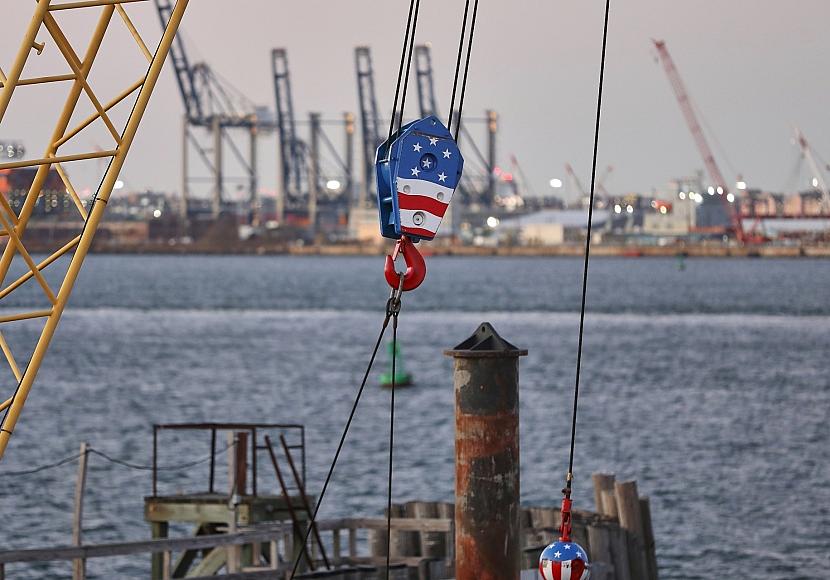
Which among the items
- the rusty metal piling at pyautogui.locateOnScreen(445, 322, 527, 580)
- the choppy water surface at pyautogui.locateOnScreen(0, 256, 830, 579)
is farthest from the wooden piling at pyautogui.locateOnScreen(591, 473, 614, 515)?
the rusty metal piling at pyautogui.locateOnScreen(445, 322, 527, 580)

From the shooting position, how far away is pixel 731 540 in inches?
1137

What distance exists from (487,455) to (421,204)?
1.51 metres

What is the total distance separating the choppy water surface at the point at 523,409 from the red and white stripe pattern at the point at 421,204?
673 inches

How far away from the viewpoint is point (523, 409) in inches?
1986

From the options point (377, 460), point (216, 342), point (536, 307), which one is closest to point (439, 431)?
point (377, 460)

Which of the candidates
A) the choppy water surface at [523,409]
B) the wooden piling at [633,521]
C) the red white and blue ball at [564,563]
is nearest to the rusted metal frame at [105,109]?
the red white and blue ball at [564,563]

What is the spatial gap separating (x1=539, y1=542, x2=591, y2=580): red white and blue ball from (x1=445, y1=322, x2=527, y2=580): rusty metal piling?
0.22 m

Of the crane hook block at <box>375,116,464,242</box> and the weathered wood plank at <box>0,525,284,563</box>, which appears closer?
the crane hook block at <box>375,116,464,242</box>

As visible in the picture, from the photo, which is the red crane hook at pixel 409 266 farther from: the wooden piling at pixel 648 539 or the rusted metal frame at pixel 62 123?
the wooden piling at pixel 648 539

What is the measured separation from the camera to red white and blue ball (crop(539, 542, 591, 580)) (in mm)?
9719

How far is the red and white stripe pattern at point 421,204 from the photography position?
941 cm

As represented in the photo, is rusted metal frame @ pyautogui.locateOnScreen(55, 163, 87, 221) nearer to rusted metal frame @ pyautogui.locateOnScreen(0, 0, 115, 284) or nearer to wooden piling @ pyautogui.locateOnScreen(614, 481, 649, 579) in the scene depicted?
rusted metal frame @ pyautogui.locateOnScreen(0, 0, 115, 284)

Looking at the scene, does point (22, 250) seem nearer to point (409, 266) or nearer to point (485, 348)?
point (409, 266)

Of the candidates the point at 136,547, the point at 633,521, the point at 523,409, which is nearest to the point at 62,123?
the point at 136,547
